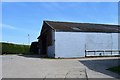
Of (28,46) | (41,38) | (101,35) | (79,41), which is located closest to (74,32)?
(79,41)

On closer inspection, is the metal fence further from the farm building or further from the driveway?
the driveway

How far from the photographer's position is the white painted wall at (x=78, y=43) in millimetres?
32625

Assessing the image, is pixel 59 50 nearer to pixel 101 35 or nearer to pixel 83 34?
pixel 83 34

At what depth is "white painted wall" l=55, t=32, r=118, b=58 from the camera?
1284 inches

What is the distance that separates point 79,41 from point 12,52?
78.0 ft

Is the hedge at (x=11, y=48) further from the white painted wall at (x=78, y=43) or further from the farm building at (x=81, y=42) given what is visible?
the white painted wall at (x=78, y=43)

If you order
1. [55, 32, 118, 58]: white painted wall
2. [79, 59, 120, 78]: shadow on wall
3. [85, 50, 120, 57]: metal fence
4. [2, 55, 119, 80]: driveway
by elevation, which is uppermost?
[55, 32, 118, 58]: white painted wall

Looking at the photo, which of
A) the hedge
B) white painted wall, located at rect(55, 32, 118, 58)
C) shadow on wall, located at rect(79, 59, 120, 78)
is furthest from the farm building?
the hedge

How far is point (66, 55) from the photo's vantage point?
107 ft

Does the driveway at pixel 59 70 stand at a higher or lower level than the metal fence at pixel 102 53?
lower

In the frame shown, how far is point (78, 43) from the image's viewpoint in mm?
33250

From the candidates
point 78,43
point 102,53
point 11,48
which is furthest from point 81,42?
point 11,48

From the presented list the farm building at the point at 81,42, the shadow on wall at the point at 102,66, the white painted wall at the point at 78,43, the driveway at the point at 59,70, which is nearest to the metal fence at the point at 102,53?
the farm building at the point at 81,42

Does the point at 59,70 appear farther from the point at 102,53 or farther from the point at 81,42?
the point at 102,53
